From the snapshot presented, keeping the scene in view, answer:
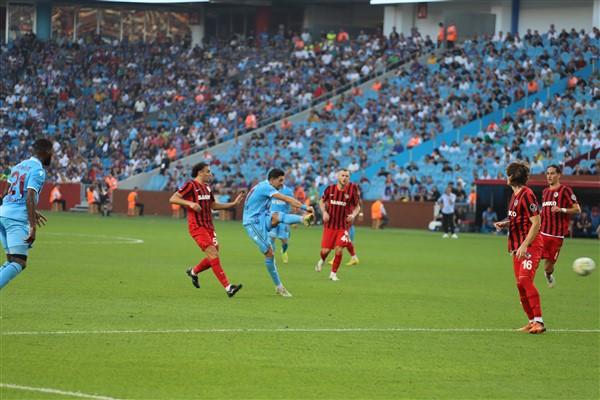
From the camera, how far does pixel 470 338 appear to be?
13.6 m

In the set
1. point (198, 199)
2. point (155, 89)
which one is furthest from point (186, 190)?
point (155, 89)

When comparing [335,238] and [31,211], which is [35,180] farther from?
[335,238]

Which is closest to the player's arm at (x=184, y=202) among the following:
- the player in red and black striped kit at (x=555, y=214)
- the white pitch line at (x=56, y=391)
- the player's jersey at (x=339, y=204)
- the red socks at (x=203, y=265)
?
the red socks at (x=203, y=265)

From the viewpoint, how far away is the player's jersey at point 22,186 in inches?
529

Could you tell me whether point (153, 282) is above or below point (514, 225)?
below

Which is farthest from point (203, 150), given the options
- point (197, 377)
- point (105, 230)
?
point (197, 377)

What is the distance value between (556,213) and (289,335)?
28.9 feet

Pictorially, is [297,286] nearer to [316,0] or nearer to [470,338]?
[470,338]

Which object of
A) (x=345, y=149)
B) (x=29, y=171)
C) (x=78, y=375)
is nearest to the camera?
(x=78, y=375)

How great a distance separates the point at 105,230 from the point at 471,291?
21689 millimetres

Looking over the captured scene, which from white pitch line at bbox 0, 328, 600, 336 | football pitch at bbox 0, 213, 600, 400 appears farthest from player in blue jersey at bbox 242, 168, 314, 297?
Result: white pitch line at bbox 0, 328, 600, 336

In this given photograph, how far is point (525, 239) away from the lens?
45.9 ft

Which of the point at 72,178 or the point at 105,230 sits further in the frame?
the point at 72,178

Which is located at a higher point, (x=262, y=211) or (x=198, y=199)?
(x=198, y=199)
